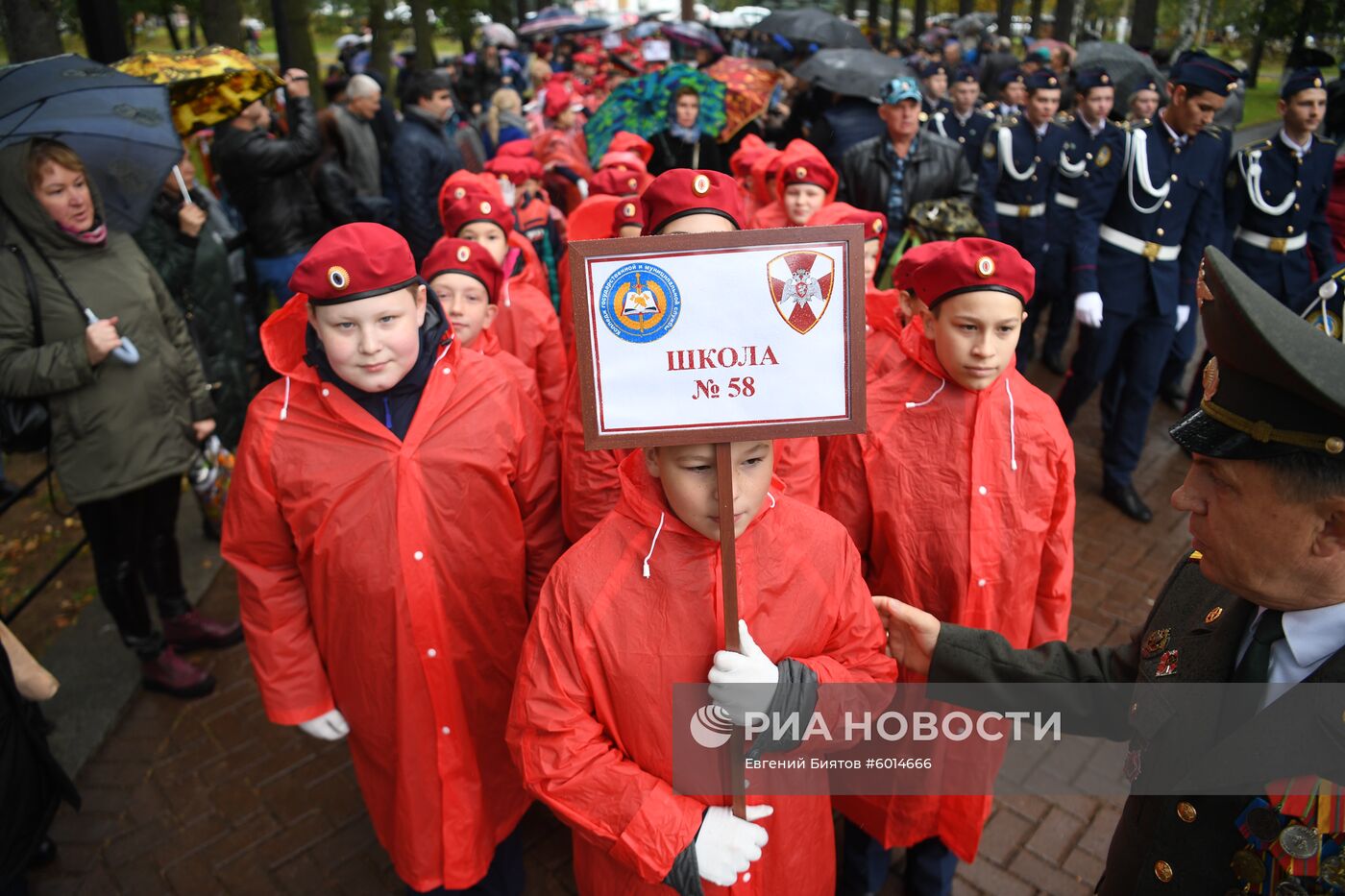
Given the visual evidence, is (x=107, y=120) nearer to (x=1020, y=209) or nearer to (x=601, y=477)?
(x=601, y=477)

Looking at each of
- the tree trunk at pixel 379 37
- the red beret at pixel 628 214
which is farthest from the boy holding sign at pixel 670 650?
the tree trunk at pixel 379 37

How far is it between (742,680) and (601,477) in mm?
1209

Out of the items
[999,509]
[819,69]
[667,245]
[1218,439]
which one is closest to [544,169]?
[819,69]

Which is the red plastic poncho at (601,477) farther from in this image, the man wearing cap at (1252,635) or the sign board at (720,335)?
the man wearing cap at (1252,635)

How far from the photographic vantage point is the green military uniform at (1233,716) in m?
1.37

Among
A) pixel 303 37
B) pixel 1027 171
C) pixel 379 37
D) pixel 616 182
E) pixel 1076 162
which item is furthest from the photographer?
pixel 379 37

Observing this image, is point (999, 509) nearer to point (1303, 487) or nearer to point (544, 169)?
point (1303, 487)

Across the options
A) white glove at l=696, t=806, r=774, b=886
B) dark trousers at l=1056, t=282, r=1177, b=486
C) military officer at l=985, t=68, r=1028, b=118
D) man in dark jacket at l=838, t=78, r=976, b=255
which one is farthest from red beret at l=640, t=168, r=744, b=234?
military officer at l=985, t=68, r=1028, b=118

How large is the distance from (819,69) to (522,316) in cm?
646

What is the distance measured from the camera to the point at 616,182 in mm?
5543

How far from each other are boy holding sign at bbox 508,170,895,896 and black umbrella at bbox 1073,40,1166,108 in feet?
→ 41.1

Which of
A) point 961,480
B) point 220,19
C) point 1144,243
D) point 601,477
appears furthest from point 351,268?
point 220,19

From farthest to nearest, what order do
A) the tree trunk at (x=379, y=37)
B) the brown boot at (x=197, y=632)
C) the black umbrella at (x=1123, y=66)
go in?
the tree trunk at (x=379, y=37) < the black umbrella at (x=1123, y=66) < the brown boot at (x=197, y=632)

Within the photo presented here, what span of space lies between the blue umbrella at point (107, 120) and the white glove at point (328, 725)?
2397 millimetres
